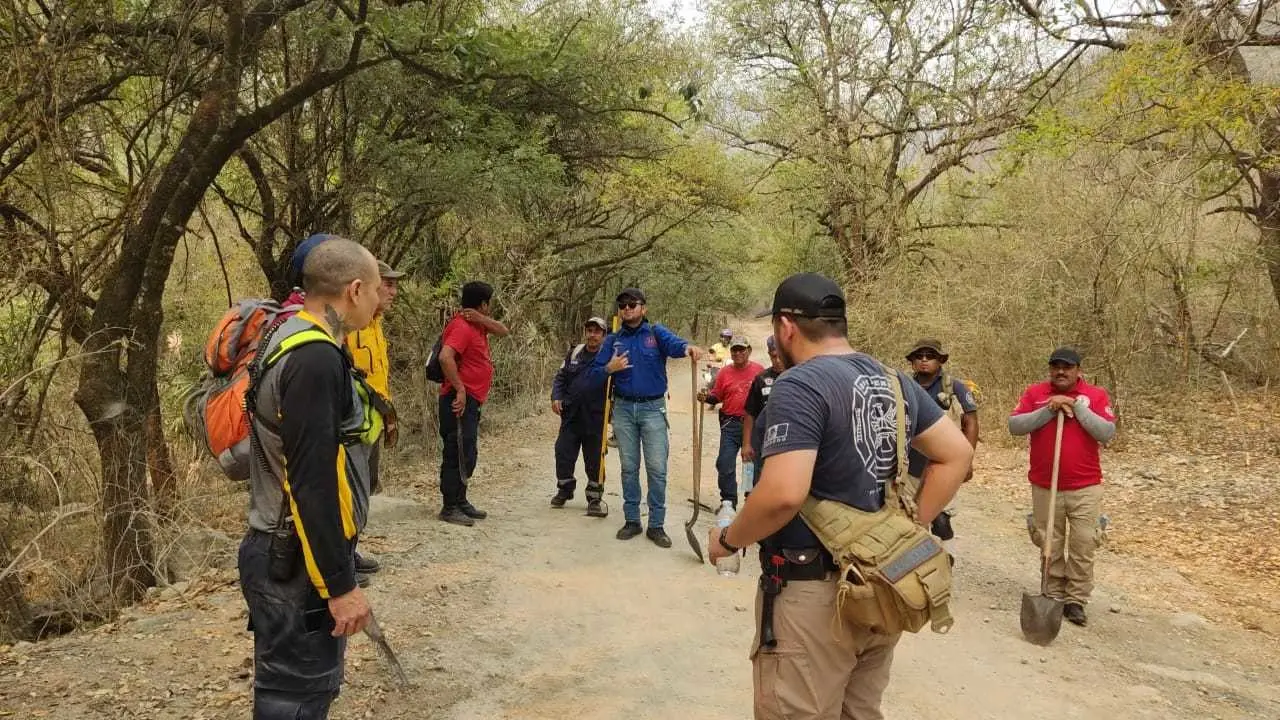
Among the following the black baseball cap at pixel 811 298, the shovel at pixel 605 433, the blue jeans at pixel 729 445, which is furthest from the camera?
the blue jeans at pixel 729 445

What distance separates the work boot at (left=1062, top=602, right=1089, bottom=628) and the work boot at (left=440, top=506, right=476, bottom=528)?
487cm

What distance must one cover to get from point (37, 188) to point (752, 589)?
19.6 ft

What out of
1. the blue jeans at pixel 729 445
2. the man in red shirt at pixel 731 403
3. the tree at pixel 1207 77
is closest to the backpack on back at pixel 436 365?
the man in red shirt at pixel 731 403

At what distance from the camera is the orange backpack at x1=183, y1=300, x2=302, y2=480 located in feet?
8.03

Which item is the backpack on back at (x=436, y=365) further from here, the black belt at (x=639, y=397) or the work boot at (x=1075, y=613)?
the work boot at (x=1075, y=613)

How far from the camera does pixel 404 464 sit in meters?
9.77

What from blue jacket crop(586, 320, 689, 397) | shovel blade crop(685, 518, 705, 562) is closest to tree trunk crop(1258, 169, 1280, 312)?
blue jacket crop(586, 320, 689, 397)

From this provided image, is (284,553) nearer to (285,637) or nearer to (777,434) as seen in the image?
(285,637)

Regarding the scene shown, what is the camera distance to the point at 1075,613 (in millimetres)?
5457

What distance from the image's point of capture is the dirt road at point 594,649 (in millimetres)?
3697

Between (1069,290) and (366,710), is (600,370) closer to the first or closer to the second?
(366,710)

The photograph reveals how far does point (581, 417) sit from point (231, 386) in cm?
519

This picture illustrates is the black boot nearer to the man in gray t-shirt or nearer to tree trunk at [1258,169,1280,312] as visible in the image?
the man in gray t-shirt

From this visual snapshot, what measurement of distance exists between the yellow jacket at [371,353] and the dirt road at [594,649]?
145 centimetres
